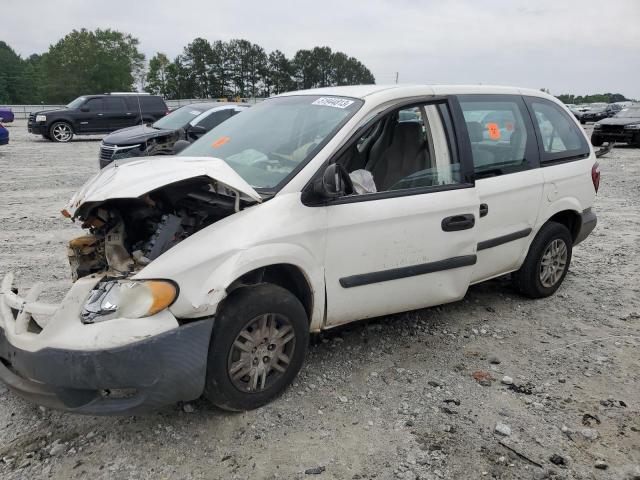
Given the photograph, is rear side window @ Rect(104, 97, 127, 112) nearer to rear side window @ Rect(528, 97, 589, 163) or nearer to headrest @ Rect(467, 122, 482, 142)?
rear side window @ Rect(528, 97, 589, 163)

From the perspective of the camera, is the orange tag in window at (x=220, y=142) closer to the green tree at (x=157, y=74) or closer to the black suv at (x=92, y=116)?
the black suv at (x=92, y=116)

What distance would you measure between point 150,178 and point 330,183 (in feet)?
3.14

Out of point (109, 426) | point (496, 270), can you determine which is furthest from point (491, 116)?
point (109, 426)

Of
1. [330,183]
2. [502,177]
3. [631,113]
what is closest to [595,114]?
[631,113]

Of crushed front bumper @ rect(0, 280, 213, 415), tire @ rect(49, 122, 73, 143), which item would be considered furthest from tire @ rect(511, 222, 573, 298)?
tire @ rect(49, 122, 73, 143)

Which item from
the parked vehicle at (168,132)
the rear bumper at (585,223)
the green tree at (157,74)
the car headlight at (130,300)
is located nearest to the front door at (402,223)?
the car headlight at (130,300)

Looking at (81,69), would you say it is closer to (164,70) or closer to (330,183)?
(164,70)

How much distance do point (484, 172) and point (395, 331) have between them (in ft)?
4.41

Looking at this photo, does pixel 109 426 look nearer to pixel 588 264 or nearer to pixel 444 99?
pixel 444 99

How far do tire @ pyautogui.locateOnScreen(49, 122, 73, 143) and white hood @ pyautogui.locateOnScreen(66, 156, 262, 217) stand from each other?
60.6ft

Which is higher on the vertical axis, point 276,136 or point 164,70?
point 164,70

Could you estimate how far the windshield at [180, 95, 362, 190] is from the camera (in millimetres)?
3271

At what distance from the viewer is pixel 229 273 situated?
2672mm

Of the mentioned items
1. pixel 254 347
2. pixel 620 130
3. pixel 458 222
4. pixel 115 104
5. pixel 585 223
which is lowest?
pixel 254 347
